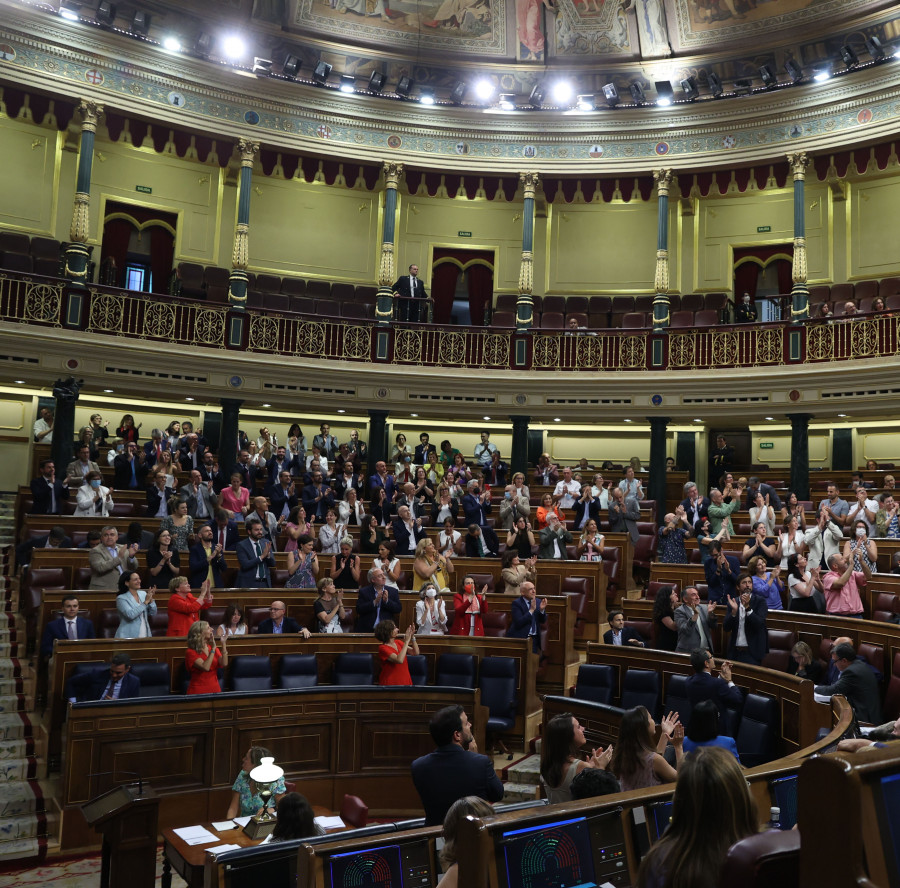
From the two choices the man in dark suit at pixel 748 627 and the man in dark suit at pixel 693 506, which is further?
the man in dark suit at pixel 693 506

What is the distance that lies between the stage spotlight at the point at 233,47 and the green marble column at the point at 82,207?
233cm

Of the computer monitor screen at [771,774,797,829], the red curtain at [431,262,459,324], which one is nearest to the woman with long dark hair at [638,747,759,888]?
the computer monitor screen at [771,774,797,829]

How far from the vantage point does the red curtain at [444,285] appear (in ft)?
64.2

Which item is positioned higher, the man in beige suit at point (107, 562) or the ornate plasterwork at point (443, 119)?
the ornate plasterwork at point (443, 119)

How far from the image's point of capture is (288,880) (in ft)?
13.4

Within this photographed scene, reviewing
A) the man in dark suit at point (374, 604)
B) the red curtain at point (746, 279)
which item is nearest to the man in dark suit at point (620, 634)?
the man in dark suit at point (374, 604)

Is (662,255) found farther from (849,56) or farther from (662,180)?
(849,56)

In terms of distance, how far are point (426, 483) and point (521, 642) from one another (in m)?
5.11

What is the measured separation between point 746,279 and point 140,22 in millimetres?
11961

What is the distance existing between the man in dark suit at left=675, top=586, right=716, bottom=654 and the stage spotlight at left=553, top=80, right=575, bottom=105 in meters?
11.9

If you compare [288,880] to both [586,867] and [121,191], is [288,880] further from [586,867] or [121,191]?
[121,191]

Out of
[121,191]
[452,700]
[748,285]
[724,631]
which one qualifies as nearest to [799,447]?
[748,285]

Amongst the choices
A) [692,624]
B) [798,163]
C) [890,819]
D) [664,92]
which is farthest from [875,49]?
[890,819]

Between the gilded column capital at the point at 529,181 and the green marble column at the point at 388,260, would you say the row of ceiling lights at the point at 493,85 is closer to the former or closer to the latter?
the gilded column capital at the point at 529,181
